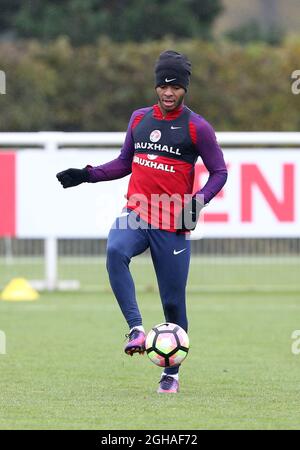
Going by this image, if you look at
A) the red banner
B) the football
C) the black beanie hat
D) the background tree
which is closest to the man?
the black beanie hat

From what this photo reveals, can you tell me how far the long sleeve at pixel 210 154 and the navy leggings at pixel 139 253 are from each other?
1.30 ft

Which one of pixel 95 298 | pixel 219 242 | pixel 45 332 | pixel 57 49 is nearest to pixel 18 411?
pixel 45 332

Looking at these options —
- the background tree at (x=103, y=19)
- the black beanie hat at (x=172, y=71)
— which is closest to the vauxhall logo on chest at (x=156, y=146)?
the black beanie hat at (x=172, y=71)

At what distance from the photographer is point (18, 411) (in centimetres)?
843

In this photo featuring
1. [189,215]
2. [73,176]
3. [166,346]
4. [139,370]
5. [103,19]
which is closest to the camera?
[166,346]

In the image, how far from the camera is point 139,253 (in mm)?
9414

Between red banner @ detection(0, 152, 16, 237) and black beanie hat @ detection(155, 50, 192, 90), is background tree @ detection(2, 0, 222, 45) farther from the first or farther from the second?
black beanie hat @ detection(155, 50, 192, 90)

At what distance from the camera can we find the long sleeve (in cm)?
933

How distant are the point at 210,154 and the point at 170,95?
50 cm

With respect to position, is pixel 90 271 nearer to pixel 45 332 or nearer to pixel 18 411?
pixel 45 332

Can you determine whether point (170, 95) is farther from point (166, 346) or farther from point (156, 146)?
point (166, 346)

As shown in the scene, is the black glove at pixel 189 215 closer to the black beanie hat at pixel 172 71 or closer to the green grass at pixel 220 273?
the black beanie hat at pixel 172 71

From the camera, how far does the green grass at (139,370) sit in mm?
8211

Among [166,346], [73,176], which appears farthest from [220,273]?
[166,346]
